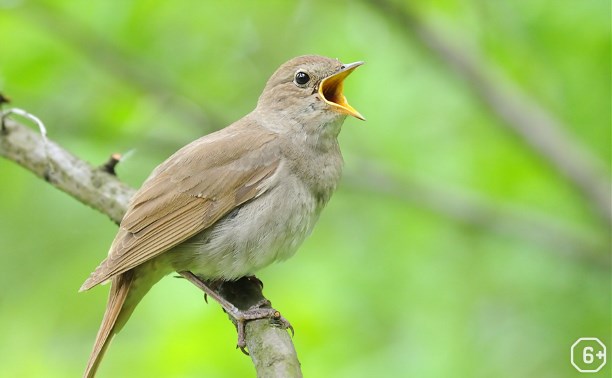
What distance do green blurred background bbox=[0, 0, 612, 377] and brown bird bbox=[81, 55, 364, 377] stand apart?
112 cm

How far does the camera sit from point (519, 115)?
24.5 ft

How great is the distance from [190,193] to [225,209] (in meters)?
0.22

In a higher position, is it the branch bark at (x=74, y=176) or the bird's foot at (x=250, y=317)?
the branch bark at (x=74, y=176)

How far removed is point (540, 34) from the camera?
7.19m

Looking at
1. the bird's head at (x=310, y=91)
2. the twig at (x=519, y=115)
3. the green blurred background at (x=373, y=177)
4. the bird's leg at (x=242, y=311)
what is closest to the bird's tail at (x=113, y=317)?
the bird's leg at (x=242, y=311)

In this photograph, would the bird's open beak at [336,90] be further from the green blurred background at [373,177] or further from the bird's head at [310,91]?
the green blurred background at [373,177]

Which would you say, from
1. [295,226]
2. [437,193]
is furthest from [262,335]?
[437,193]

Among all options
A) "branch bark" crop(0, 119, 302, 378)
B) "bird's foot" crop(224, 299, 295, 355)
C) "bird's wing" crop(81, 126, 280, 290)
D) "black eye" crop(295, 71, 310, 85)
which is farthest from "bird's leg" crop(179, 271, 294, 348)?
"black eye" crop(295, 71, 310, 85)

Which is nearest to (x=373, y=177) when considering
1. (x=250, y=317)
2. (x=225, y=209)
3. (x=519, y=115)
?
(x=519, y=115)

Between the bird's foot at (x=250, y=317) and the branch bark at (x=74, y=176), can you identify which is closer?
the bird's foot at (x=250, y=317)

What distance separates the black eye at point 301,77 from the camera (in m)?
5.95

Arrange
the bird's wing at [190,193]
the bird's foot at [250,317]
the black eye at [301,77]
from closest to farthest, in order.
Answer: the bird's foot at [250,317] → the bird's wing at [190,193] → the black eye at [301,77]

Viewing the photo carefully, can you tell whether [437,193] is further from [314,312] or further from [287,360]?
[287,360]

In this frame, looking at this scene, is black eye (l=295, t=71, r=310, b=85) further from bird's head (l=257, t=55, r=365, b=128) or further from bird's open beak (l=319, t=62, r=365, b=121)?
bird's open beak (l=319, t=62, r=365, b=121)
